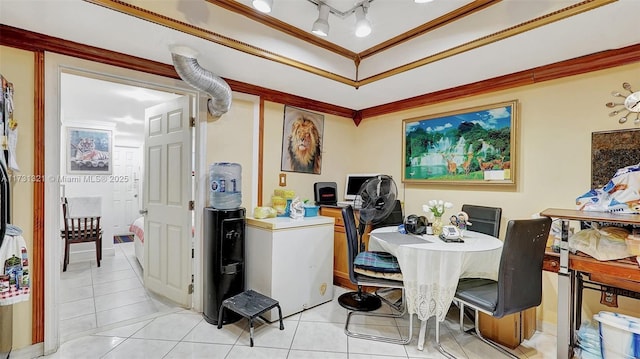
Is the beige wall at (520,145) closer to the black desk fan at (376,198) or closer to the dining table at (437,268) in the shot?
the dining table at (437,268)

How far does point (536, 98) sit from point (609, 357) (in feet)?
6.67

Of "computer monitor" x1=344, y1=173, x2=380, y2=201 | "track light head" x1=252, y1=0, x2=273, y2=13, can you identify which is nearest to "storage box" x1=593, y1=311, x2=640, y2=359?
"computer monitor" x1=344, y1=173, x2=380, y2=201

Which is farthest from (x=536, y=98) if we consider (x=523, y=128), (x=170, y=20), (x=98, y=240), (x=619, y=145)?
(x=98, y=240)

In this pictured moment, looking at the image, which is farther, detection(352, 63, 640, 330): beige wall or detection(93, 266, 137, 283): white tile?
detection(93, 266, 137, 283): white tile

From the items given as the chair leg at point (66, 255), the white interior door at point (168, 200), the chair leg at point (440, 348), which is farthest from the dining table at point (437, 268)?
the chair leg at point (66, 255)

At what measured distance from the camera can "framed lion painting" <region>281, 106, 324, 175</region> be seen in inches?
138

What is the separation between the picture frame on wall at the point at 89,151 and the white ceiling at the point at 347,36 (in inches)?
123

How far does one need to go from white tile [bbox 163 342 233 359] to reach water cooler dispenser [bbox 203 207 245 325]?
331 mm

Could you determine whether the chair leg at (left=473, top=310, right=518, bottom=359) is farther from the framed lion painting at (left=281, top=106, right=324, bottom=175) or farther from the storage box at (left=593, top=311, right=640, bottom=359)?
the framed lion painting at (left=281, top=106, right=324, bottom=175)

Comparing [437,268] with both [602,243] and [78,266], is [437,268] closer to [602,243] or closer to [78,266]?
[602,243]

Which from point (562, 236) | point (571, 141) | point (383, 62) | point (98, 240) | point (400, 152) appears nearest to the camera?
point (562, 236)

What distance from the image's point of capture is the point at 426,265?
2.06 meters

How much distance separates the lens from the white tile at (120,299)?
2.91m

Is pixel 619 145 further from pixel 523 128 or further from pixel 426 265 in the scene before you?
pixel 426 265
